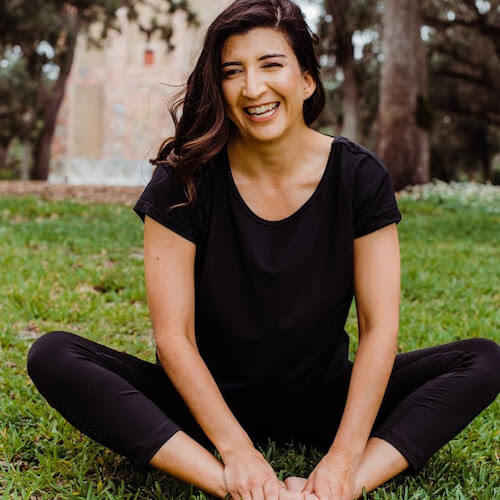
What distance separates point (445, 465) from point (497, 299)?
2893 millimetres

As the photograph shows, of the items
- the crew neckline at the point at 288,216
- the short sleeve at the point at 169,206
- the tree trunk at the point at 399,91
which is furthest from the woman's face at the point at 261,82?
the tree trunk at the point at 399,91

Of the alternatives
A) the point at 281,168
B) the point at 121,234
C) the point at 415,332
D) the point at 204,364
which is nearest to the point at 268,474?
the point at 204,364

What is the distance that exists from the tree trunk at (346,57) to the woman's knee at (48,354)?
15518 mm

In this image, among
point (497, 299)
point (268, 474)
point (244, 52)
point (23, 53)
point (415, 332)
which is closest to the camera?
point (268, 474)

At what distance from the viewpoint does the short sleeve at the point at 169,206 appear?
226 centimetres

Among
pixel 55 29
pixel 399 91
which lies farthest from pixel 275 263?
pixel 55 29

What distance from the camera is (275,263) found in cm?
222

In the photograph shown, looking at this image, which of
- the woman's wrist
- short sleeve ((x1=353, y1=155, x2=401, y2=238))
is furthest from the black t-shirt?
the woman's wrist

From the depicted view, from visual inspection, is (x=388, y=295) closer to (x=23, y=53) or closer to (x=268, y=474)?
(x=268, y=474)

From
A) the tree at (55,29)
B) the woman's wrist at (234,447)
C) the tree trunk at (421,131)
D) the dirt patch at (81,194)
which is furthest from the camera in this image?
the tree at (55,29)

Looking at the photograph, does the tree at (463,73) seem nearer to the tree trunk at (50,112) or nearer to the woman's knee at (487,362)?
the tree trunk at (50,112)

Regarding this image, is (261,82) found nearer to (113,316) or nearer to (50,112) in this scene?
(113,316)

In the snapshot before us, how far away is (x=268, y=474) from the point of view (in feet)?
6.47

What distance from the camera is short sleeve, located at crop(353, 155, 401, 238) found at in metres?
2.25
